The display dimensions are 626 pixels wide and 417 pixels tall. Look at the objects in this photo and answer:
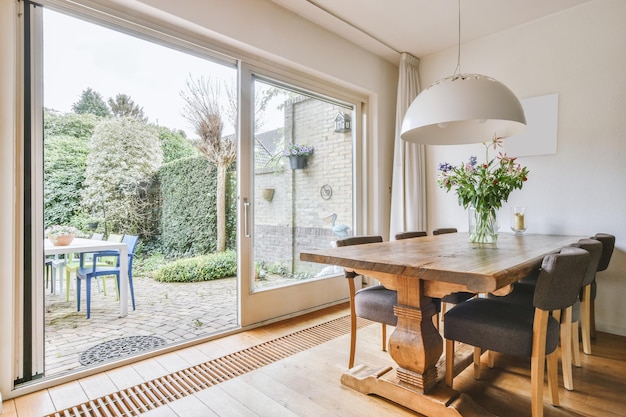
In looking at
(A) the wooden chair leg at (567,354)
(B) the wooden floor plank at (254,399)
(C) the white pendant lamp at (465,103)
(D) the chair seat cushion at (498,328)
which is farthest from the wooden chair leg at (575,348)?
(B) the wooden floor plank at (254,399)

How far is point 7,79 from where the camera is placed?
1.86 metres

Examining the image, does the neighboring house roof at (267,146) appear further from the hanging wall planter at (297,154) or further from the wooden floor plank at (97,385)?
the wooden floor plank at (97,385)

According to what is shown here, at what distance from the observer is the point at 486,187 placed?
2270 millimetres

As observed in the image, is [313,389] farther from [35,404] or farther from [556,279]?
[35,404]

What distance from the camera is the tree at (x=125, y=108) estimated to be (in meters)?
2.32

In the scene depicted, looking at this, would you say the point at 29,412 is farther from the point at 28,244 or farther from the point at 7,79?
the point at 7,79

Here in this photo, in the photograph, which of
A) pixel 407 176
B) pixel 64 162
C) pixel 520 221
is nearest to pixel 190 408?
pixel 64 162

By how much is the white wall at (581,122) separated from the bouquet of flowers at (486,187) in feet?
3.85

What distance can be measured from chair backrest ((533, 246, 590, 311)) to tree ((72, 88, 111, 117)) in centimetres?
258

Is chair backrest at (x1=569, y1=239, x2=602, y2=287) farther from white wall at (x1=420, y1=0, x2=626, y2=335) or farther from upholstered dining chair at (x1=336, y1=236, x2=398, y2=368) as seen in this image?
white wall at (x1=420, y1=0, x2=626, y2=335)

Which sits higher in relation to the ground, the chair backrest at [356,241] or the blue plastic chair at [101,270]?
the chair backrest at [356,241]

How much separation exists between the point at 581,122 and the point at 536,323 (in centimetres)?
247

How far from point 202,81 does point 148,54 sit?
43cm

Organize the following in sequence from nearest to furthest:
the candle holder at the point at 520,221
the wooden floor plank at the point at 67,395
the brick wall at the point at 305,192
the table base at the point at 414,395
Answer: the table base at the point at 414,395
the wooden floor plank at the point at 67,395
the candle holder at the point at 520,221
the brick wall at the point at 305,192
